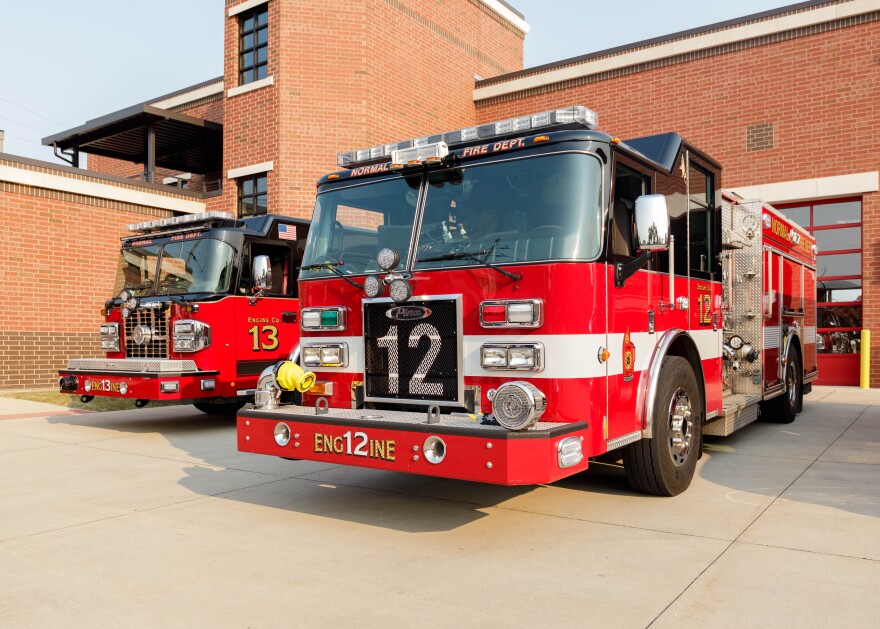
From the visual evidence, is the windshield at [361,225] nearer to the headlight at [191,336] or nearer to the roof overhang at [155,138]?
the headlight at [191,336]

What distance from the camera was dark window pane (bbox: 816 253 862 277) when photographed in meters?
14.2

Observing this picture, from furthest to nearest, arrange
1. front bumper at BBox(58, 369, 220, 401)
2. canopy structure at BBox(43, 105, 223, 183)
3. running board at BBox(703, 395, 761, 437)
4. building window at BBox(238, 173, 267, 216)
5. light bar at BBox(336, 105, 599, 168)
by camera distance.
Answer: canopy structure at BBox(43, 105, 223, 183), building window at BBox(238, 173, 267, 216), front bumper at BBox(58, 369, 220, 401), running board at BBox(703, 395, 761, 437), light bar at BBox(336, 105, 599, 168)

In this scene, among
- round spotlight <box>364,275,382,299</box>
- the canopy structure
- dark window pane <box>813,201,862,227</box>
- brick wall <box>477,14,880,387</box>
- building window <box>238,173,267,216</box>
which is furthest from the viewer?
the canopy structure

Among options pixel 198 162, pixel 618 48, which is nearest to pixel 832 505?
pixel 618 48

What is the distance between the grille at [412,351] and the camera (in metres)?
4.76

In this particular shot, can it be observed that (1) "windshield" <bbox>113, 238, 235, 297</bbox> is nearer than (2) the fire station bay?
Yes

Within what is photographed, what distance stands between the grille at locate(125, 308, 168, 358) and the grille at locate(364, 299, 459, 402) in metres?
4.71

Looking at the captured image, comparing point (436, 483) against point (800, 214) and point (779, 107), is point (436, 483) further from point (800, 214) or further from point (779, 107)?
point (779, 107)

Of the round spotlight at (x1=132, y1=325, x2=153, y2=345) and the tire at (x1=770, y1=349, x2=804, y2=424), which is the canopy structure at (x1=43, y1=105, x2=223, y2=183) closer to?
the round spotlight at (x1=132, y1=325, x2=153, y2=345)

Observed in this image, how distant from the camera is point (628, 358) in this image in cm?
484

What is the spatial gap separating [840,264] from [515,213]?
12244 mm

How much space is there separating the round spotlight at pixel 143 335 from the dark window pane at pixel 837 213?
1265cm

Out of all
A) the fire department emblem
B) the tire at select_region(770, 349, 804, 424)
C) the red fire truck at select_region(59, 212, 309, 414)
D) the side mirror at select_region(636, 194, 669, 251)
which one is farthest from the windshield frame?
the tire at select_region(770, 349, 804, 424)

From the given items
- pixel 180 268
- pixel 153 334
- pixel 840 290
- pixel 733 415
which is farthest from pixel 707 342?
pixel 840 290
